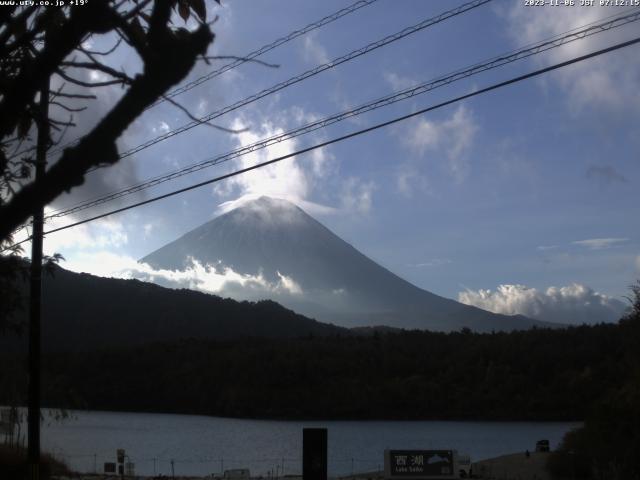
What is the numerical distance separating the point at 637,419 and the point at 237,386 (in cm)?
7177

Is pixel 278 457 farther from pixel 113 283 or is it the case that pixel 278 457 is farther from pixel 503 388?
pixel 113 283

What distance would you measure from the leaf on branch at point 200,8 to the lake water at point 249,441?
2982 cm

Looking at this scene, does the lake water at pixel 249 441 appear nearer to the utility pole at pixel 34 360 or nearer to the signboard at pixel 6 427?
the signboard at pixel 6 427

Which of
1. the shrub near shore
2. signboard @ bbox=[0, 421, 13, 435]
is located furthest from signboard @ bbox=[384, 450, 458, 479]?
signboard @ bbox=[0, 421, 13, 435]

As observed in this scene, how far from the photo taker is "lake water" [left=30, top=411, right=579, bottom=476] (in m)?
41.4

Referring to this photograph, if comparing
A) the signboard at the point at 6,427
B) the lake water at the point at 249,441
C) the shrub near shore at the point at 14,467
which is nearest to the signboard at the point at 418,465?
the shrub near shore at the point at 14,467

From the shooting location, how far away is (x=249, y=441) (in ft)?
190

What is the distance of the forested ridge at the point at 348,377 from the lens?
85688mm

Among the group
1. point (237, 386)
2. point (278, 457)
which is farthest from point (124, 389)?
point (278, 457)

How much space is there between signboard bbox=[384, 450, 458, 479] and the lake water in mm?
15899

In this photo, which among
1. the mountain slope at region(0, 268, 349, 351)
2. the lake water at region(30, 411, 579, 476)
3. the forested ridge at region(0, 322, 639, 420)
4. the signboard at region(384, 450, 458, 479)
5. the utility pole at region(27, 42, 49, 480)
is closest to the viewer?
the utility pole at region(27, 42, 49, 480)

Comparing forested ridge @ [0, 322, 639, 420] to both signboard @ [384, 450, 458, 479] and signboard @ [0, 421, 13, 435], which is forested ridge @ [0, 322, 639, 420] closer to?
signboard @ [0, 421, 13, 435]

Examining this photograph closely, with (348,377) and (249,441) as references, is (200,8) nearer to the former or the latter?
(249,441)

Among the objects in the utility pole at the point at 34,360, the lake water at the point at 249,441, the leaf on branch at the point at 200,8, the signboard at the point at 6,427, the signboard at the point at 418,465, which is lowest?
the lake water at the point at 249,441
